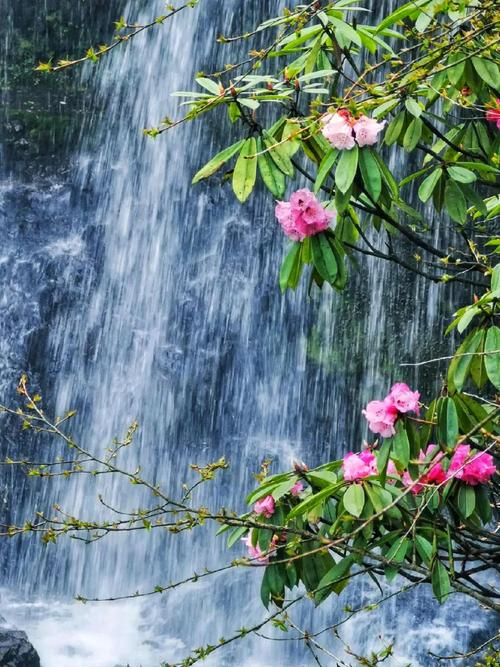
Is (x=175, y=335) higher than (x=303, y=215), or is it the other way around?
(x=175, y=335)

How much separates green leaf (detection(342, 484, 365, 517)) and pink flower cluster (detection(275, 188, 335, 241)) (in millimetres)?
724

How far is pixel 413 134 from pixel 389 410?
1.02m

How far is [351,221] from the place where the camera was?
320 cm

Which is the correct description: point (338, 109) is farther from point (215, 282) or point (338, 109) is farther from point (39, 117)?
→ point (39, 117)

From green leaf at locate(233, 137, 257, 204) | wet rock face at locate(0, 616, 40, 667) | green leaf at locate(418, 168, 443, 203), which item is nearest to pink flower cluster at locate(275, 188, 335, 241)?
green leaf at locate(233, 137, 257, 204)

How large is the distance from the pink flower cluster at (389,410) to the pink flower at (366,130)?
66 centimetres

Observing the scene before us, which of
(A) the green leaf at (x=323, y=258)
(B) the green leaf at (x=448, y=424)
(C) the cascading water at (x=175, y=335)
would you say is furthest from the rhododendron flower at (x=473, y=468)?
(C) the cascading water at (x=175, y=335)

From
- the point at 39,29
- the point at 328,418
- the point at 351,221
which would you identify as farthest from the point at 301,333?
the point at 351,221

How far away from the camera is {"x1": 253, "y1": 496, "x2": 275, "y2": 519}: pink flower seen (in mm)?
2920

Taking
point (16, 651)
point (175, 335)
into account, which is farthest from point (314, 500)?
point (175, 335)

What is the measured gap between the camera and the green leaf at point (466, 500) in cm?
275

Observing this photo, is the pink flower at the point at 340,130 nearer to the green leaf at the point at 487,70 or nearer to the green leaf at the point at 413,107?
the green leaf at the point at 413,107

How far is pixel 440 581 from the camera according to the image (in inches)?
104

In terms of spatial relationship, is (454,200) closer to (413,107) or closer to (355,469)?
(413,107)
